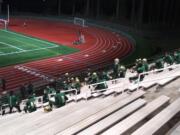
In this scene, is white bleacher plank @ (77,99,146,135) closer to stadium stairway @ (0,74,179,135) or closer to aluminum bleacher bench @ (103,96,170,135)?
stadium stairway @ (0,74,179,135)

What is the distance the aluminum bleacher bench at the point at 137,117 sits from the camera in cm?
699

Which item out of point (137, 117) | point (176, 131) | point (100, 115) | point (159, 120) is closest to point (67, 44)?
point (100, 115)

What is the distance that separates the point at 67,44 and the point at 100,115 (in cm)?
2308

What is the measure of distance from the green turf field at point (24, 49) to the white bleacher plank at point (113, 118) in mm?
16326

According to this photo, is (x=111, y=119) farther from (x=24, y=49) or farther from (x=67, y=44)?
(x=67, y=44)

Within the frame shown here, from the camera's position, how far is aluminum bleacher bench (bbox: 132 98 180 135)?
271 inches

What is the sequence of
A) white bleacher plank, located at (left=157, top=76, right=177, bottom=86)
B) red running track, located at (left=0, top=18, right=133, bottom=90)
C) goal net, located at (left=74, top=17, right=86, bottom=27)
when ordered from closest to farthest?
white bleacher plank, located at (left=157, top=76, right=177, bottom=86), red running track, located at (left=0, top=18, right=133, bottom=90), goal net, located at (left=74, top=17, right=86, bottom=27)

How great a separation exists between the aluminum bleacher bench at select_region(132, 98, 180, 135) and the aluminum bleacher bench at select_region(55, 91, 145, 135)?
1190mm

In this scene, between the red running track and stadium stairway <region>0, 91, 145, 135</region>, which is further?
the red running track

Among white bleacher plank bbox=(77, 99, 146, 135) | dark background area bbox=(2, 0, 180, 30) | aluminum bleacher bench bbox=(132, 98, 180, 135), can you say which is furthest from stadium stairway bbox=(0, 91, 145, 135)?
dark background area bbox=(2, 0, 180, 30)

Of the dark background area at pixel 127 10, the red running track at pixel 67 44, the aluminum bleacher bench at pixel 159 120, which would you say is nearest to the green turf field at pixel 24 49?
the red running track at pixel 67 44

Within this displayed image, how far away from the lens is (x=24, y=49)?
92.8 ft

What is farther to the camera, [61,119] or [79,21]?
[79,21]

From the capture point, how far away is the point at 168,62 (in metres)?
15.0
